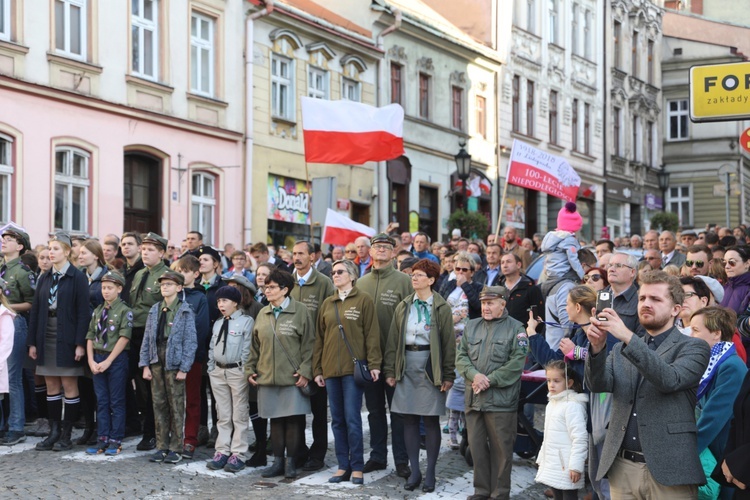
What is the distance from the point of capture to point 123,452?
1003 centimetres

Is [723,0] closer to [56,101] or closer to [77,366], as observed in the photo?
[56,101]

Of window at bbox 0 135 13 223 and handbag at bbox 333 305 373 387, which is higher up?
window at bbox 0 135 13 223

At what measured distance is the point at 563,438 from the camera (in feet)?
24.7

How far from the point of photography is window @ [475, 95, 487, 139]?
33.1 meters

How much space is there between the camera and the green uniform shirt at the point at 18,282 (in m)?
11.2

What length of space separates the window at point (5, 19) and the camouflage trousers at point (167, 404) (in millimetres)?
10023

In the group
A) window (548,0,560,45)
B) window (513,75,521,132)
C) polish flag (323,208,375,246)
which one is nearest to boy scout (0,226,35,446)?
polish flag (323,208,375,246)

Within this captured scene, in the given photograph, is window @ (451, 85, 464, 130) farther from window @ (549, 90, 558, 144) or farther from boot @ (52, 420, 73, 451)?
boot @ (52, 420, 73, 451)

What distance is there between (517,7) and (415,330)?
28.2 metres

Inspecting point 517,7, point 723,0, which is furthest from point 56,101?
point 723,0

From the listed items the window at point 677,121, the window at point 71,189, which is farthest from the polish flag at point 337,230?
the window at point 677,121

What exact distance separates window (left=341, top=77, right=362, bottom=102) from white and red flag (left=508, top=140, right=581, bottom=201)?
29.6ft

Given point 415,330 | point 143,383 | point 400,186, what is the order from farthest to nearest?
point 400,186 < point 143,383 < point 415,330

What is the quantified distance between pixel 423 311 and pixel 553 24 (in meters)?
31.0
